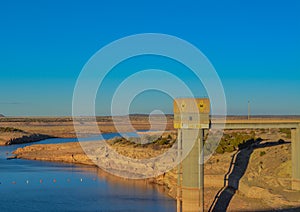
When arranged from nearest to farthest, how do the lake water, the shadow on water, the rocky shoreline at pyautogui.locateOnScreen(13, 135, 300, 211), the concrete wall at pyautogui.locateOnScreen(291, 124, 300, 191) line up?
the rocky shoreline at pyautogui.locateOnScreen(13, 135, 300, 211), the concrete wall at pyautogui.locateOnScreen(291, 124, 300, 191), the shadow on water, the lake water

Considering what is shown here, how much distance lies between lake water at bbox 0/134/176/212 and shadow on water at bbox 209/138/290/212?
3644 mm

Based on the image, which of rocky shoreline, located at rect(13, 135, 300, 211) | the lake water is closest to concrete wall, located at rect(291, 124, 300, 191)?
rocky shoreline, located at rect(13, 135, 300, 211)

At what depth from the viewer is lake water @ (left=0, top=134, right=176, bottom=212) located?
31906mm

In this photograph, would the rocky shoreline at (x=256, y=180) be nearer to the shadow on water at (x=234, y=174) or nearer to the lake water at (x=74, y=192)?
the shadow on water at (x=234, y=174)

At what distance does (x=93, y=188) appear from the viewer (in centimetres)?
4025

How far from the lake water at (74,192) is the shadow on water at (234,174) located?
3.64 m

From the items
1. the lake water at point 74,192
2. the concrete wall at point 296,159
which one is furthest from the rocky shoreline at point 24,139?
the concrete wall at point 296,159

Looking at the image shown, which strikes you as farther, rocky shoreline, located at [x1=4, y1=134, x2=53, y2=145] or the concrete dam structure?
rocky shoreline, located at [x1=4, y1=134, x2=53, y2=145]

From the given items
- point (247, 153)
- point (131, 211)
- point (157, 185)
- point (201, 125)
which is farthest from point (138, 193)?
point (201, 125)

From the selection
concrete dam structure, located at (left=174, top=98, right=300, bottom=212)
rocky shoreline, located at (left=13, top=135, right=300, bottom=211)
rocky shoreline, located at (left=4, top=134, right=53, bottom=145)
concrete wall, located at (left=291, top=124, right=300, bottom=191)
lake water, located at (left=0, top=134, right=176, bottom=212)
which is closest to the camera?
concrete dam structure, located at (left=174, top=98, right=300, bottom=212)

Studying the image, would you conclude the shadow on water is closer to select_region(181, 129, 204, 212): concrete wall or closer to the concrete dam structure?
select_region(181, 129, 204, 212): concrete wall

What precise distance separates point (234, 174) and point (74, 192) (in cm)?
1367

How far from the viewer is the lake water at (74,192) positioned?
31906 mm

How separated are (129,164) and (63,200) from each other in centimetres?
1797
